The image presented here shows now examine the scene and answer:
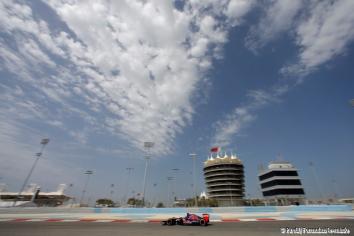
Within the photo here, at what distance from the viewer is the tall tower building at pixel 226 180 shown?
115 m

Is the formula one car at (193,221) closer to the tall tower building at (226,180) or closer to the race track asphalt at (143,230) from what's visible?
the race track asphalt at (143,230)

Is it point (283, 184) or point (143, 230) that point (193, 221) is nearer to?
point (143, 230)

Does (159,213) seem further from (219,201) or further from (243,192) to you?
(243,192)

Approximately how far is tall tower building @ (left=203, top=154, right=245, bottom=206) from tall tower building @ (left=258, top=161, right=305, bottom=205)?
14.9 m

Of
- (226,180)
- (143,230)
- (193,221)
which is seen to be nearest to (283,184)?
(226,180)

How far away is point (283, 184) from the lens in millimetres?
102250

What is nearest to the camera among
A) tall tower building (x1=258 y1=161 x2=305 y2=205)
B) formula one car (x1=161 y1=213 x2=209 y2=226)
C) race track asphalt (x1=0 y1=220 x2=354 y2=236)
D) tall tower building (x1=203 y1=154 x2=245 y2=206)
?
race track asphalt (x1=0 y1=220 x2=354 y2=236)

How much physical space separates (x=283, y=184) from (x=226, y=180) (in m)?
29.0

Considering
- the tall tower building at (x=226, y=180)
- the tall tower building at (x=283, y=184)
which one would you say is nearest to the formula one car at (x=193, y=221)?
the tall tower building at (x=283, y=184)

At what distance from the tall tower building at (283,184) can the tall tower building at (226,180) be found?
48.9ft

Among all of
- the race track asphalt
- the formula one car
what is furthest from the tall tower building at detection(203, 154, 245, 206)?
the race track asphalt

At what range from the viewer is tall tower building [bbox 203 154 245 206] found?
115 m

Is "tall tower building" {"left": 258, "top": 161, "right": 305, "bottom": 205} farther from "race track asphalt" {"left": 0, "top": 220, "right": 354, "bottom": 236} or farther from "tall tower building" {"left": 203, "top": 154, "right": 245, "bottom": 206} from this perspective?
"race track asphalt" {"left": 0, "top": 220, "right": 354, "bottom": 236}

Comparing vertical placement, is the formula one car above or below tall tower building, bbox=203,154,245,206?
below
